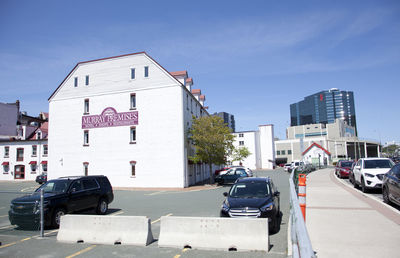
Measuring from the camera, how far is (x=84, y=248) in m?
7.37

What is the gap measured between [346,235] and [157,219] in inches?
264

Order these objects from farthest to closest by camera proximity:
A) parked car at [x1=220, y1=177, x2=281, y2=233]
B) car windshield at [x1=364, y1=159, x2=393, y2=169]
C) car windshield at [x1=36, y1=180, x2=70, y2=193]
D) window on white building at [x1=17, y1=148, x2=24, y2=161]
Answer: window on white building at [x1=17, y1=148, x2=24, y2=161] < car windshield at [x1=364, y1=159, x2=393, y2=169] < car windshield at [x1=36, y1=180, x2=70, y2=193] < parked car at [x1=220, y1=177, x2=281, y2=233]

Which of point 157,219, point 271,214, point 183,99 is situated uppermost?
point 183,99

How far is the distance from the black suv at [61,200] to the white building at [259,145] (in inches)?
2452

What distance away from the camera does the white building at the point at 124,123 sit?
92.4 feet

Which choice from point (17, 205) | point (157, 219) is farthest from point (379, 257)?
point (17, 205)

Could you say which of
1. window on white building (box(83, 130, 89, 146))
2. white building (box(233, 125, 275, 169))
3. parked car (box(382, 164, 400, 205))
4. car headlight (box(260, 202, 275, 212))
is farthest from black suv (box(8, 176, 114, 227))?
white building (box(233, 125, 275, 169))

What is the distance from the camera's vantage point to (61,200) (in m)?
10.5

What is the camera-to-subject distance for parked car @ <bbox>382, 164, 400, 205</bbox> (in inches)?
385

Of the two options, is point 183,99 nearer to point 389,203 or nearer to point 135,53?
point 135,53

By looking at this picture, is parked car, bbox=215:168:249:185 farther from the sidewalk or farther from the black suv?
the black suv

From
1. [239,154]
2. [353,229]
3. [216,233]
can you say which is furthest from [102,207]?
[239,154]

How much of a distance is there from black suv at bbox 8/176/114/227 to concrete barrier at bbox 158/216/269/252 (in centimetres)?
507

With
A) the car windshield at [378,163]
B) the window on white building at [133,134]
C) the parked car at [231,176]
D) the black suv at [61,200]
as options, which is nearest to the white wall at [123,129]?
the window on white building at [133,134]
